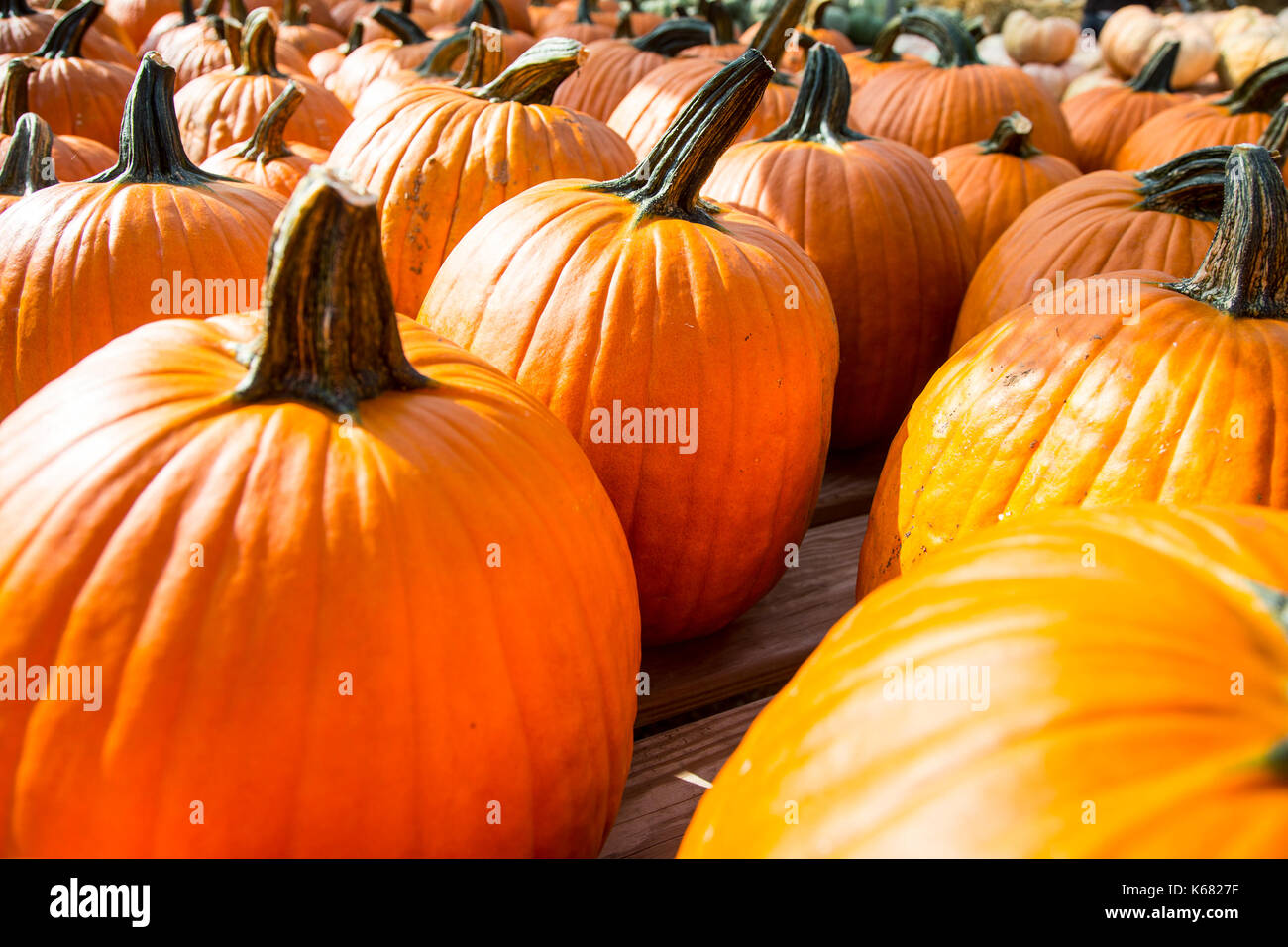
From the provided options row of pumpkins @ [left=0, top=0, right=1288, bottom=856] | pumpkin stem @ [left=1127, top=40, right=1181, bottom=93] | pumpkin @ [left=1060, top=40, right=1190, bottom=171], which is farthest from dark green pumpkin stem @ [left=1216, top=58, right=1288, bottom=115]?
row of pumpkins @ [left=0, top=0, right=1288, bottom=856]

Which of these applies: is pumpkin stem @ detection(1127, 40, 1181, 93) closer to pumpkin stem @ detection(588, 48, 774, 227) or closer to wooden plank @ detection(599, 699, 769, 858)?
pumpkin stem @ detection(588, 48, 774, 227)

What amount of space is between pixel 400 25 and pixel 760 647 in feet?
10.2

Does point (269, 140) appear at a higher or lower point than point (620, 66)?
lower

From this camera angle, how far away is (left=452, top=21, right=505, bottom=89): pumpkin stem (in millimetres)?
2256

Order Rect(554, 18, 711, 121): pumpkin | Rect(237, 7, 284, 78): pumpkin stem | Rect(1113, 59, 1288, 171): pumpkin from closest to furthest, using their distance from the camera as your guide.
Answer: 1. Rect(237, 7, 284, 78): pumpkin stem
2. Rect(1113, 59, 1288, 171): pumpkin
3. Rect(554, 18, 711, 121): pumpkin

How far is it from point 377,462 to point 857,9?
7099 mm

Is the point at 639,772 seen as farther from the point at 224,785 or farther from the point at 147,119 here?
the point at 147,119

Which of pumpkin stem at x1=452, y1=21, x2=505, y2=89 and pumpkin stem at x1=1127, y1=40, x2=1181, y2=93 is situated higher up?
pumpkin stem at x1=1127, y1=40, x2=1181, y2=93

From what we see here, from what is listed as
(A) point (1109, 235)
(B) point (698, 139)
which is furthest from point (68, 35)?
(A) point (1109, 235)

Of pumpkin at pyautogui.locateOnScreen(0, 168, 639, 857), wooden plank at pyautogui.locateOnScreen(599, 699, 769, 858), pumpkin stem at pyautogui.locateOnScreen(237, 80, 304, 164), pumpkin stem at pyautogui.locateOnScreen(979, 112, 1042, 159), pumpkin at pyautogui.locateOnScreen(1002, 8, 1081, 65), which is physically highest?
pumpkin at pyautogui.locateOnScreen(1002, 8, 1081, 65)

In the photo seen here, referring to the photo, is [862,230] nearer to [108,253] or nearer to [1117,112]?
[108,253]

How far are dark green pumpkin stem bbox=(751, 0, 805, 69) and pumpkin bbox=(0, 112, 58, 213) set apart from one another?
173 cm

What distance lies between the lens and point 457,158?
6.58ft
